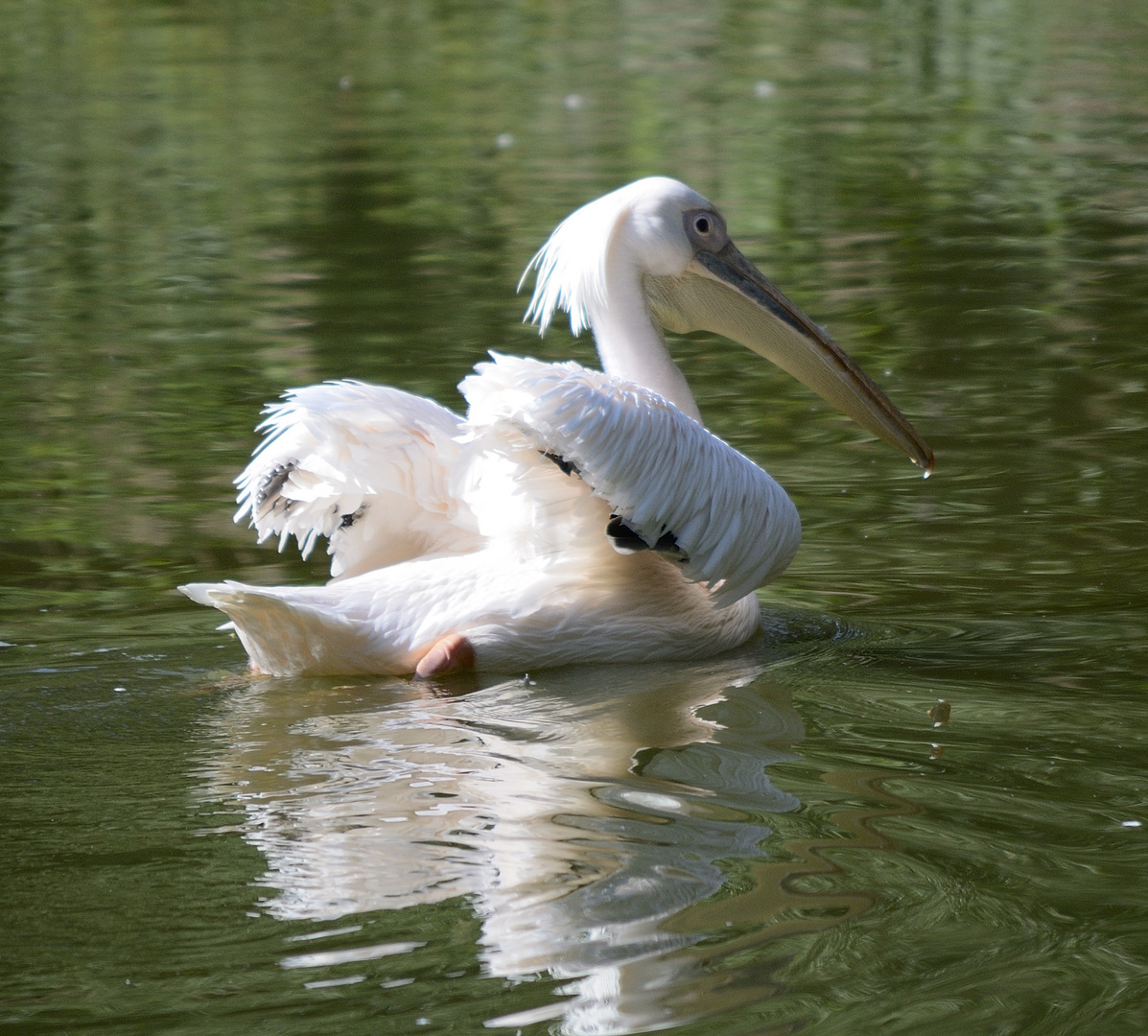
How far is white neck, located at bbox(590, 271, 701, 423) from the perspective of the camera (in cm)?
434

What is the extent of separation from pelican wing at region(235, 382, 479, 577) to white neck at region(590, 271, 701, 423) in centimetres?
46

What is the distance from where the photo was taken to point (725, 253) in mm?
4449

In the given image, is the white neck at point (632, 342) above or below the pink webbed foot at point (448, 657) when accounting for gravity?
above

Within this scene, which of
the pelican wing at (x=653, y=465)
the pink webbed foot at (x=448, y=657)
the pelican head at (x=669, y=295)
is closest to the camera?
the pelican wing at (x=653, y=465)

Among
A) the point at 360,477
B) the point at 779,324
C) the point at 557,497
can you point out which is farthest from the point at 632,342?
the point at 360,477

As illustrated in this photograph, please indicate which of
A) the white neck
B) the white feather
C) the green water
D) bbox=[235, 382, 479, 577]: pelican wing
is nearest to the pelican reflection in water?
the green water

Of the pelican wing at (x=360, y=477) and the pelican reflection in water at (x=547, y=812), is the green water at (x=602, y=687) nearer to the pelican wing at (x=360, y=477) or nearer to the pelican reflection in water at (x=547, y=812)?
the pelican reflection in water at (x=547, y=812)

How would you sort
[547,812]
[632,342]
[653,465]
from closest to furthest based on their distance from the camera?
[547,812]
[653,465]
[632,342]

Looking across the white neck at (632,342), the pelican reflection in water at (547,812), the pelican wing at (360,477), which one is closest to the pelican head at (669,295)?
the white neck at (632,342)

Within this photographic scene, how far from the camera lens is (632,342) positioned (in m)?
4.36

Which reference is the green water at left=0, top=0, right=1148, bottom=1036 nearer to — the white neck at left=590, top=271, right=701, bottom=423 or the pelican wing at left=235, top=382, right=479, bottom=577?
the pelican wing at left=235, top=382, right=479, bottom=577

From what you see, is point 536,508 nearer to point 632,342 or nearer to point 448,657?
point 448,657

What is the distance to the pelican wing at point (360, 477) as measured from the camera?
13.2 feet

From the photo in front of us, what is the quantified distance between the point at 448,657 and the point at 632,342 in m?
0.99
